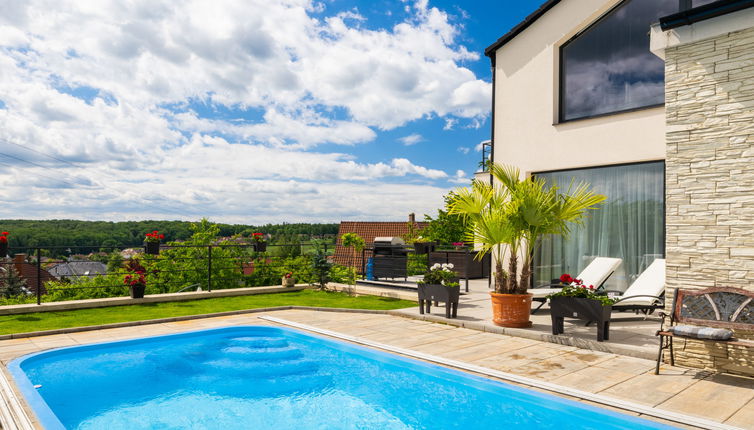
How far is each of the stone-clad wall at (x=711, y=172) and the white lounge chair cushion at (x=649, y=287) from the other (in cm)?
156

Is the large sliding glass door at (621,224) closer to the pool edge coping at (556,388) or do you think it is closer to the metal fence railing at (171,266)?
the pool edge coping at (556,388)

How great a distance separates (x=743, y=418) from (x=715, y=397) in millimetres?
589

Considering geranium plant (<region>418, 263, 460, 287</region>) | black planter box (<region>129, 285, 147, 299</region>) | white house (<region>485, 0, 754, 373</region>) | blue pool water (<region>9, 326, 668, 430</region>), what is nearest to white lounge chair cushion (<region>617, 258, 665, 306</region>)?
white house (<region>485, 0, 754, 373</region>)

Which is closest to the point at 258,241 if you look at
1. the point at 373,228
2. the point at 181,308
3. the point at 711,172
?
the point at 181,308

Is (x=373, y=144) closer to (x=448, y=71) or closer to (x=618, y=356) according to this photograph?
(x=448, y=71)

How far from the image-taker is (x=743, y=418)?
13.1 feet

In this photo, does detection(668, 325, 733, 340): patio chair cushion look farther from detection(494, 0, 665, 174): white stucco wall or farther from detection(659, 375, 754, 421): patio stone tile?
detection(494, 0, 665, 174): white stucco wall

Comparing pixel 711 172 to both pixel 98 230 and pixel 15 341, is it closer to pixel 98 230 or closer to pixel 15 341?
pixel 15 341

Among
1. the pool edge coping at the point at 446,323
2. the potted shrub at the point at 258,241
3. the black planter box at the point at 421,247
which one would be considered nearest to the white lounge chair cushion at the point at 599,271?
the pool edge coping at the point at 446,323

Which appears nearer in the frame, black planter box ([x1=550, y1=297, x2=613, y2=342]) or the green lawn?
black planter box ([x1=550, y1=297, x2=613, y2=342])

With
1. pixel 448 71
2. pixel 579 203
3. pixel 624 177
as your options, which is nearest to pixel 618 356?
pixel 579 203

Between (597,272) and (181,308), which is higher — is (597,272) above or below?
above

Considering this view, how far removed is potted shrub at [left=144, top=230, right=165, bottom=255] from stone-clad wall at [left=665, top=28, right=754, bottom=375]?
10.1 m

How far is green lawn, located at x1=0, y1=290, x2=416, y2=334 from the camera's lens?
26.8ft
